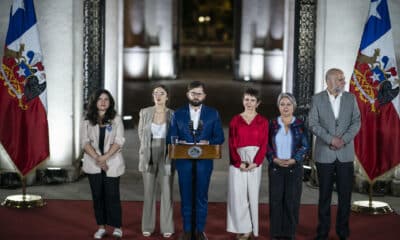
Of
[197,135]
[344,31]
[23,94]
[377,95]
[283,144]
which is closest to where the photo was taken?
[197,135]

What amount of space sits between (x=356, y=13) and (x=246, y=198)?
13.9ft

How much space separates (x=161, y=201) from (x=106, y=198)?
670 millimetres

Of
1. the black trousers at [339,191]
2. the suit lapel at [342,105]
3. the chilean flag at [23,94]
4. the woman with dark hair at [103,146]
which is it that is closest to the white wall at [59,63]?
the chilean flag at [23,94]

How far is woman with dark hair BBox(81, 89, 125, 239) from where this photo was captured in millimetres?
10484

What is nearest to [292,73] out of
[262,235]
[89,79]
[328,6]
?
[328,6]

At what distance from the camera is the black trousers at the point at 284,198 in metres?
10.4

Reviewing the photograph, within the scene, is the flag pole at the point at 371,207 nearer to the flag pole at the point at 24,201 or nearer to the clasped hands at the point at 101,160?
the clasped hands at the point at 101,160

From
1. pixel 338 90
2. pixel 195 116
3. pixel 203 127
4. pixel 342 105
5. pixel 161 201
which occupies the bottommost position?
pixel 161 201

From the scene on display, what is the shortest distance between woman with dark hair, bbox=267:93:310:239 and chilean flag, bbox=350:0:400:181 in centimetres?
230

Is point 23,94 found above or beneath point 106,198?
above

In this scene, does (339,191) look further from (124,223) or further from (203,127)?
(124,223)

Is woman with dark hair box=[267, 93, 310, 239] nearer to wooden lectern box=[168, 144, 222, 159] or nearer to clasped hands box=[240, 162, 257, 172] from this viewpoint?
clasped hands box=[240, 162, 257, 172]

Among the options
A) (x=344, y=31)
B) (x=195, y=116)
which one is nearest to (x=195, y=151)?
(x=195, y=116)

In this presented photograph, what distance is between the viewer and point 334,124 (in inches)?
414
